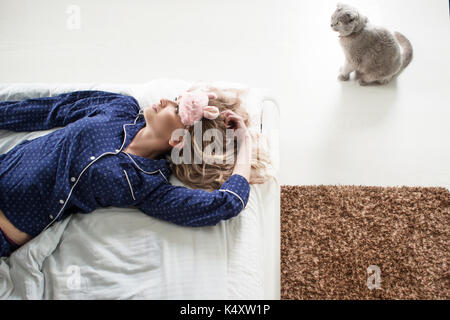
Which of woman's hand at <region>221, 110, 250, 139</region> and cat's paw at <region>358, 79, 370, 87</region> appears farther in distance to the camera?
cat's paw at <region>358, 79, 370, 87</region>

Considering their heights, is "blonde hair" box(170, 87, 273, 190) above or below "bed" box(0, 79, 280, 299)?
above

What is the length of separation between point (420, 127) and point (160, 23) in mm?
1495

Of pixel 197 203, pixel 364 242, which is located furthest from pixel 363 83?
pixel 197 203

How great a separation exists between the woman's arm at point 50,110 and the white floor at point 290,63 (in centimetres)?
51

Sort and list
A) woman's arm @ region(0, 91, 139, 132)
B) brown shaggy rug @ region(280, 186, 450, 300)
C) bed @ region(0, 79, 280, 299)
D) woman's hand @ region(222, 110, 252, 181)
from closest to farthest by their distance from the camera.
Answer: bed @ region(0, 79, 280, 299) < woman's hand @ region(222, 110, 252, 181) < woman's arm @ region(0, 91, 139, 132) < brown shaggy rug @ region(280, 186, 450, 300)

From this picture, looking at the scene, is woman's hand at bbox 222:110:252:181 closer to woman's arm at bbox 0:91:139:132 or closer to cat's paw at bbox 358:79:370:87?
woman's arm at bbox 0:91:139:132

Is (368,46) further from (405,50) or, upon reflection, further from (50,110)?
(50,110)

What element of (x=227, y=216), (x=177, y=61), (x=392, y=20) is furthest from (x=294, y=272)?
(x=392, y=20)

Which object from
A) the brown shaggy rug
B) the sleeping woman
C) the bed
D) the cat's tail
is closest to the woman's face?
the sleeping woman

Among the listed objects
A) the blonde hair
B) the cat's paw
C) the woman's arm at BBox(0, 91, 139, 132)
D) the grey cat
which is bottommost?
the blonde hair

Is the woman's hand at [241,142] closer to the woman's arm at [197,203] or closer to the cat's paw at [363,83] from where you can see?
the woman's arm at [197,203]

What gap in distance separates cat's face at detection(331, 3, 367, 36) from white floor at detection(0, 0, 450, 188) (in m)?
0.34

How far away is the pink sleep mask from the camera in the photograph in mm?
942

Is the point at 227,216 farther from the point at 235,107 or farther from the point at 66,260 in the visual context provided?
the point at 66,260
